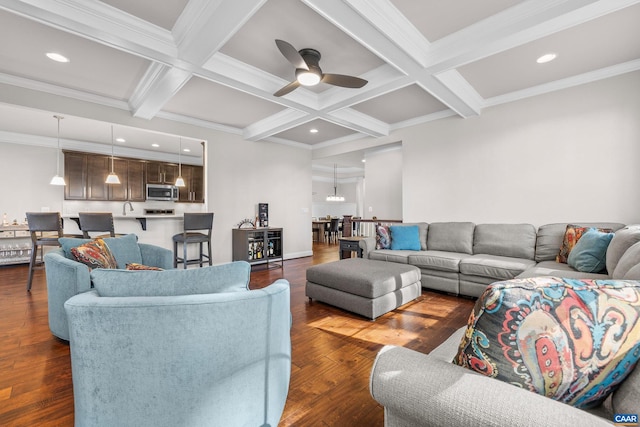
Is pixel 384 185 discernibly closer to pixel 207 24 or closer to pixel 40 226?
pixel 207 24

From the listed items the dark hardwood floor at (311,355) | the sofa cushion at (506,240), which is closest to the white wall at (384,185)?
the sofa cushion at (506,240)

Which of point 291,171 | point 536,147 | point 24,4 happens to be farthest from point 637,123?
point 24,4

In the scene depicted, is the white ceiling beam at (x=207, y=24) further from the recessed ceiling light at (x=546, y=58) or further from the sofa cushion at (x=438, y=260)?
the sofa cushion at (x=438, y=260)

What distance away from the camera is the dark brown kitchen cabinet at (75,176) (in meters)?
6.07

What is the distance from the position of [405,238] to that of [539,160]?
2.02 m

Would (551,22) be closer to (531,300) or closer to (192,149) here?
(531,300)

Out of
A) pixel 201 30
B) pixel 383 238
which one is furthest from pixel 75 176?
pixel 383 238

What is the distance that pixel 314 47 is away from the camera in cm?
275

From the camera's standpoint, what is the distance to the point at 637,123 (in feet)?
10.2

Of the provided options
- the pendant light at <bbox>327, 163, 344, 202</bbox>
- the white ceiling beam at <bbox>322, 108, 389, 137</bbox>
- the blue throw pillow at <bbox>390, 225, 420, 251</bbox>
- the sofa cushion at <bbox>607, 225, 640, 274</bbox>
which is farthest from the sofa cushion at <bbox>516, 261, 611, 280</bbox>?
the pendant light at <bbox>327, 163, 344, 202</bbox>

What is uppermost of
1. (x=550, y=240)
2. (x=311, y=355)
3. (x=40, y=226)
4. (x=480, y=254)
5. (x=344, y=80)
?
(x=344, y=80)

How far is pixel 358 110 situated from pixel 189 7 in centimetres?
279

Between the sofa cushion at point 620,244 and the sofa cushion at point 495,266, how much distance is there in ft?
2.77

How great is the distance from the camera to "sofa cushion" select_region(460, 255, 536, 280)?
3041 millimetres
